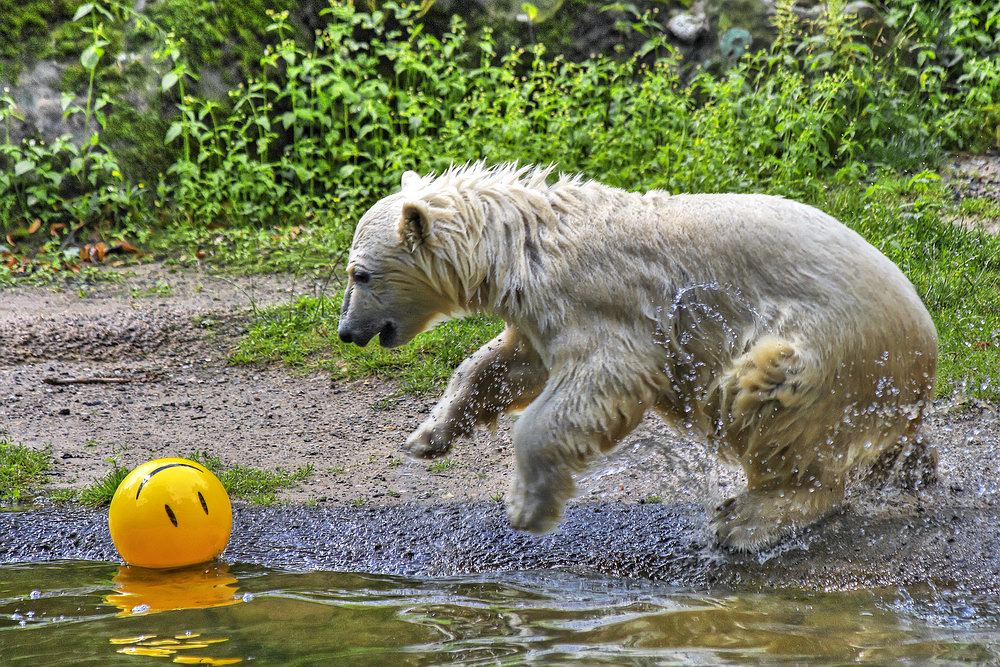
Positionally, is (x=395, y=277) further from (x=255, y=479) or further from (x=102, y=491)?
(x=102, y=491)

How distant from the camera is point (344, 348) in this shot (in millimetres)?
6770

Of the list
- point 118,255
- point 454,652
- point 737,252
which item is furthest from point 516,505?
point 118,255

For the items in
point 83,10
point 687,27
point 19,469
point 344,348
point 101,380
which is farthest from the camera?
point 687,27

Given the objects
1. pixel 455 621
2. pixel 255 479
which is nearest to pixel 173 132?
pixel 255 479

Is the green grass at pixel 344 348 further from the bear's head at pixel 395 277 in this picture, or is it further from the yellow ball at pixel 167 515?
the yellow ball at pixel 167 515

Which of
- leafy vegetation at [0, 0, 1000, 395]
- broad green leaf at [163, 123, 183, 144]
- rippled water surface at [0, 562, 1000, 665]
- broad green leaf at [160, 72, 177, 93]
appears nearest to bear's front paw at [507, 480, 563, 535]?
rippled water surface at [0, 562, 1000, 665]

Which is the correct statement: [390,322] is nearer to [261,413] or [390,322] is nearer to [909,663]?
[261,413]

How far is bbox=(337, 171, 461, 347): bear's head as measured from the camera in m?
4.39

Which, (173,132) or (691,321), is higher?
(173,132)

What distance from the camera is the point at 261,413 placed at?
6.16 meters

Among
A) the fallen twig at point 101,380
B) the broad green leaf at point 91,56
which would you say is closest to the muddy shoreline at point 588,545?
the fallen twig at point 101,380

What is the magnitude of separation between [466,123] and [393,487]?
487cm

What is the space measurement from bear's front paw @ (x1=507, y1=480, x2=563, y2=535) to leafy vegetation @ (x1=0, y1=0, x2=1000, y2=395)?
3713 mm

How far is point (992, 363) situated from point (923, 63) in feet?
14.2
